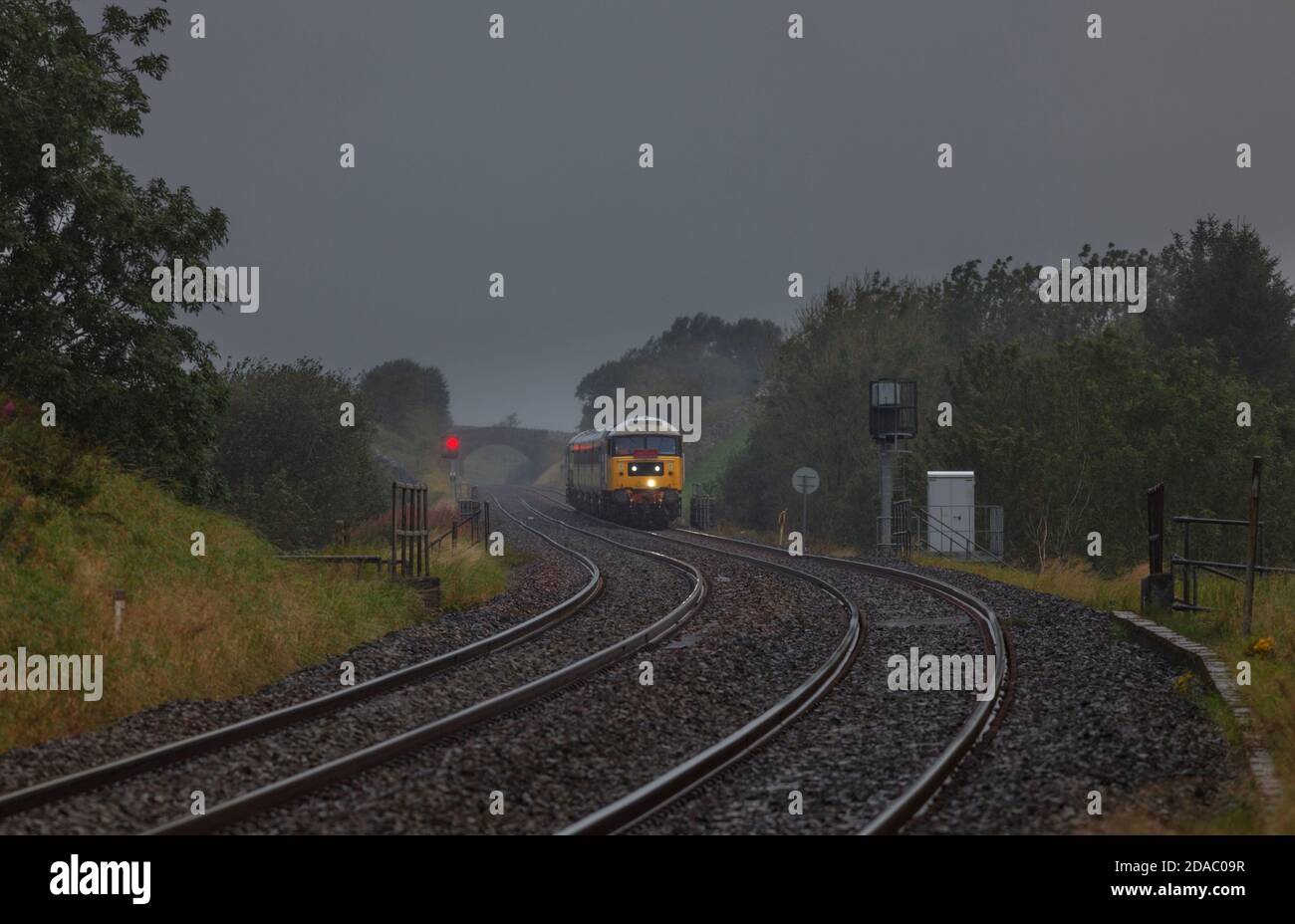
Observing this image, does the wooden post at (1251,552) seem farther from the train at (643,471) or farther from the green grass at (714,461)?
the green grass at (714,461)

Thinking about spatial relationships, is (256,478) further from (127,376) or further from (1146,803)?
(1146,803)

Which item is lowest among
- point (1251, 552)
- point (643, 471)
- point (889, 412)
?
point (1251, 552)

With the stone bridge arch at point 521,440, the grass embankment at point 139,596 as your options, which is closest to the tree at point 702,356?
the stone bridge arch at point 521,440

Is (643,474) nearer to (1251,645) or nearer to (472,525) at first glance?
(472,525)

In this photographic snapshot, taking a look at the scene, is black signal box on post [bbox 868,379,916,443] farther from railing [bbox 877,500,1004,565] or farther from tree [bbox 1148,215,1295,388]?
tree [bbox 1148,215,1295,388]

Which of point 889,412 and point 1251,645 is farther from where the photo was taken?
point 889,412

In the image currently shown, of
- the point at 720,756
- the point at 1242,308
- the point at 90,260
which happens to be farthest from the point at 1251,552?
the point at 1242,308

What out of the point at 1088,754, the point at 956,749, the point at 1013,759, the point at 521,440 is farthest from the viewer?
the point at 521,440

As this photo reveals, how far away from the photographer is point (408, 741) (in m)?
9.41

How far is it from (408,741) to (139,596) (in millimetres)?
5822

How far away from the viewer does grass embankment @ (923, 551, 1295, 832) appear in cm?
757

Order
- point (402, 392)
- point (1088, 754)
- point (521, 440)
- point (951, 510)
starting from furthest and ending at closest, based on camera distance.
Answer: point (521, 440) < point (402, 392) < point (951, 510) < point (1088, 754)

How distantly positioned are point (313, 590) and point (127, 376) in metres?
5.50

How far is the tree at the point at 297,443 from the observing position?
1356 inches
